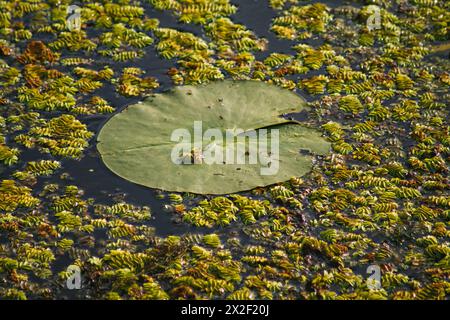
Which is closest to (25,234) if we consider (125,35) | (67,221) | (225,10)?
(67,221)

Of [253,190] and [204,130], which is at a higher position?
[204,130]

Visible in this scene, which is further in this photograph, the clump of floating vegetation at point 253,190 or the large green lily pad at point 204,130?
the large green lily pad at point 204,130

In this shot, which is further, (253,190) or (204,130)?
(204,130)
